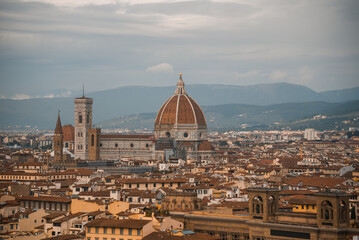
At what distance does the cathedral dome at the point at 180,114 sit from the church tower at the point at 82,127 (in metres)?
12.2

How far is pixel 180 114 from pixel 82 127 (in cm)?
1579

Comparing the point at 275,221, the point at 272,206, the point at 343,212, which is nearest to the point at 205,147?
the point at 272,206

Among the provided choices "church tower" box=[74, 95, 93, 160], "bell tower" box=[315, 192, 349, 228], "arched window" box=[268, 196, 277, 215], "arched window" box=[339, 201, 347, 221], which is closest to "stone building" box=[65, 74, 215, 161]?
"church tower" box=[74, 95, 93, 160]

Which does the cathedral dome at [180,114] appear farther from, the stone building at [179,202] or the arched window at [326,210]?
the arched window at [326,210]

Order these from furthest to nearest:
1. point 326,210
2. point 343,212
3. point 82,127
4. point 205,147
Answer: point 205,147, point 82,127, point 326,210, point 343,212

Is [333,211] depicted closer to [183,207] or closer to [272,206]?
[272,206]

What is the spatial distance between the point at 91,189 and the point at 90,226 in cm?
2612

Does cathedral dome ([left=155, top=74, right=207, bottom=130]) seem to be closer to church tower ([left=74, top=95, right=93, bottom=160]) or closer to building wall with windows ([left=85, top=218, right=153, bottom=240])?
church tower ([left=74, top=95, right=93, bottom=160])

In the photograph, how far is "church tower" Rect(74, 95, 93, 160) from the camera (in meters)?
138

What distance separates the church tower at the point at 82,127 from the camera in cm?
13838

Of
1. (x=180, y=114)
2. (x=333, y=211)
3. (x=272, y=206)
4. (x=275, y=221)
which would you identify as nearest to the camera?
(x=333, y=211)

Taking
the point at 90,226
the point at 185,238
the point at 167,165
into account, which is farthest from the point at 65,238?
the point at 167,165

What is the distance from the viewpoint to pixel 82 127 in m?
140

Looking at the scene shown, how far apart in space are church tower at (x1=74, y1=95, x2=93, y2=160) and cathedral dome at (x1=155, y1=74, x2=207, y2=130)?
1216 cm
